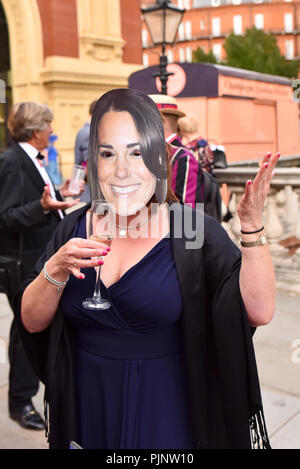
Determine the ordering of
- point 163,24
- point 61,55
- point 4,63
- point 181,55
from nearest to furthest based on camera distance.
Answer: point 163,24
point 61,55
point 4,63
point 181,55

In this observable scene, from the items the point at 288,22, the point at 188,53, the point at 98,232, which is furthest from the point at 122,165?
the point at 188,53

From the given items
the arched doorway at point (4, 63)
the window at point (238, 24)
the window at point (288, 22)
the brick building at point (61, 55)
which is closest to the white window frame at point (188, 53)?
the window at point (238, 24)

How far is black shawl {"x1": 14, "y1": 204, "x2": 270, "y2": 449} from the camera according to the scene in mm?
1688

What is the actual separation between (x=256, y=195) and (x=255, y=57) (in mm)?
43230

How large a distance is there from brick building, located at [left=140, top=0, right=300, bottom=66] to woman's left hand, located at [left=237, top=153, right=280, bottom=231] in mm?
56961

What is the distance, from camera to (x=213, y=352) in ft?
5.81

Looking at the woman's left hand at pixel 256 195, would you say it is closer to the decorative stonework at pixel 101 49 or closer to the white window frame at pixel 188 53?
the decorative stonework at pixel 101 49

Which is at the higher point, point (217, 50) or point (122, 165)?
point (217, 50)

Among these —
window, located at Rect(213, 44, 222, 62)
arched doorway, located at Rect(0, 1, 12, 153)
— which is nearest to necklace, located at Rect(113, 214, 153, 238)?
arched doorway, located at Rect(0, 1, 12, 153)

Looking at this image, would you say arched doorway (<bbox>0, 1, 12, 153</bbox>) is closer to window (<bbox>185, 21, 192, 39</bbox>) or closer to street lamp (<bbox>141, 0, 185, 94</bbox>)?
street lamp (<bbox>141, 0, 185, 94</bbox>)

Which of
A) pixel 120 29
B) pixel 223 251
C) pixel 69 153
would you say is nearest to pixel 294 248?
pixel 223 251

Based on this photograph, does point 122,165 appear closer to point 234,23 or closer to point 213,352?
point 213,352

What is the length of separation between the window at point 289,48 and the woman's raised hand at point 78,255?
208 ft
